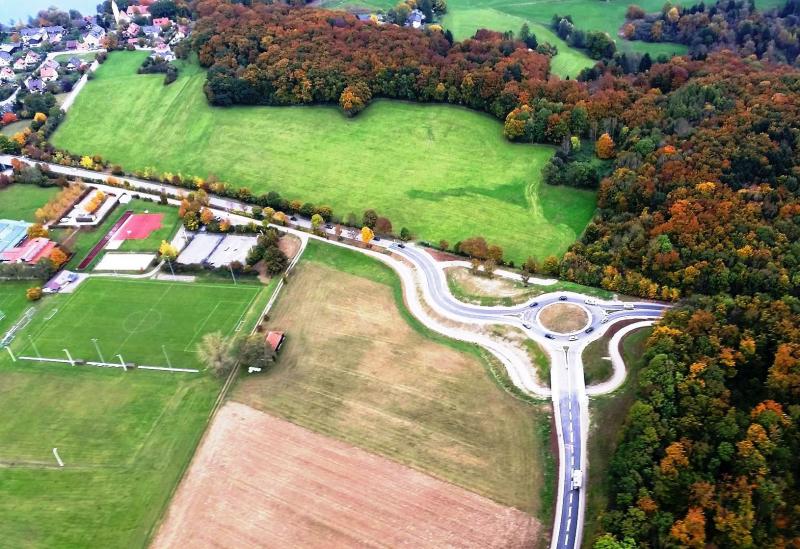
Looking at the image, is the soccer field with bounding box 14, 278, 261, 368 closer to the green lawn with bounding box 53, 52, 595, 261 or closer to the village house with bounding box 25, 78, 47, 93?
the green lawn with bounding box 53, 52, 595, 261

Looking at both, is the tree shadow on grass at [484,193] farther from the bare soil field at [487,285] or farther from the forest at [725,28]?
the forest at [725,28]

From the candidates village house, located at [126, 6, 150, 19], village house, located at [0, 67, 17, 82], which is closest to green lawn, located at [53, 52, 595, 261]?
village house, located at [0, 67, 17, 82]

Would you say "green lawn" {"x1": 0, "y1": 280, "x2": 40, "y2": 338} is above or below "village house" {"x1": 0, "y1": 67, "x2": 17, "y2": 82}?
below

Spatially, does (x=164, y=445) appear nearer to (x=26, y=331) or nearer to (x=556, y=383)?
(x=26, y=331)

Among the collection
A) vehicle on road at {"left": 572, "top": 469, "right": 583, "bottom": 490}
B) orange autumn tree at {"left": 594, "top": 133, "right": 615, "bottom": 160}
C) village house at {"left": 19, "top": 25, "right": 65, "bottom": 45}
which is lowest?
vehicle on road at {"left": 572, "top": 469, "right": 583, "bottom": 490}

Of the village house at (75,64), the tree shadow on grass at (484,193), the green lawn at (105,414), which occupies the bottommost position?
the green lawn at (105,414)

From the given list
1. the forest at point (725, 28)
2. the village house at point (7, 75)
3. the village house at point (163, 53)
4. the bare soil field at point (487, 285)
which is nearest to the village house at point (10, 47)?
the village house at point (7, 75)
